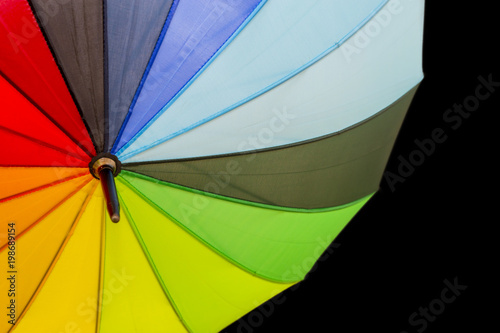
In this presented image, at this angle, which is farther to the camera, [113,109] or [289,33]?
[289,33]

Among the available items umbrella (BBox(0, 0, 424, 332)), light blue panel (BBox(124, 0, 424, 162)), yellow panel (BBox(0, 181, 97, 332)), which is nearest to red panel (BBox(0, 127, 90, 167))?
umbrella (BBox(0, 0, 424, 332))

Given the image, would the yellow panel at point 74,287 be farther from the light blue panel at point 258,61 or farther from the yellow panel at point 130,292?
the light blue panel at point 258,61

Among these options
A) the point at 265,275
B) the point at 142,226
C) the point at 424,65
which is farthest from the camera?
the point at 424,65

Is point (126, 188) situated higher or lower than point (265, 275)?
higher

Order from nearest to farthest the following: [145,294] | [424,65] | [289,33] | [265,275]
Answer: [289,33], [145,294], [265,275], [424,65]

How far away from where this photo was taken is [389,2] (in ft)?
7.81

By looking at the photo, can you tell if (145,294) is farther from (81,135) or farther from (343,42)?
(343,42)

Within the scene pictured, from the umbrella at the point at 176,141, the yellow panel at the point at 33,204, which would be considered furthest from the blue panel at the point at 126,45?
the yellow panel at the point at 33,204

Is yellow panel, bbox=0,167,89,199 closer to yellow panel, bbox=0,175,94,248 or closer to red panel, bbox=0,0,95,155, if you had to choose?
yellow panel, bbox=0,175,94,248

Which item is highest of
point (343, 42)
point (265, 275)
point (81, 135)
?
point (81, 135)

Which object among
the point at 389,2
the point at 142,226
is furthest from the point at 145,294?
the point at 389,2

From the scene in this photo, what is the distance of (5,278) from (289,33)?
141cm

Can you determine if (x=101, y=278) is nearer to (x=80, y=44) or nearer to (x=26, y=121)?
(x=26, y=121)

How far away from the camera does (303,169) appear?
2420mm
